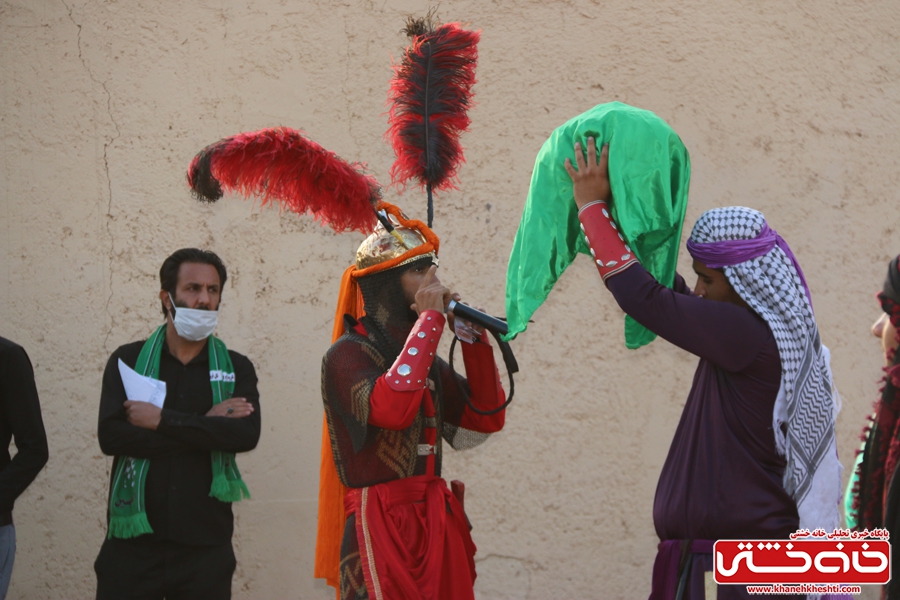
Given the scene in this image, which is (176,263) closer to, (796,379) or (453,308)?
(453,308)

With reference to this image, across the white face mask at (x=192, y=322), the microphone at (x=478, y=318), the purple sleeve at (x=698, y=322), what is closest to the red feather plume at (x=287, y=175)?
the microphone at (x=478, y=318)

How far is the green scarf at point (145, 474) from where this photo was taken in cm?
378

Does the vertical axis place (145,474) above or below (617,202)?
below

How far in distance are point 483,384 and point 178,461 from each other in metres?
1.46

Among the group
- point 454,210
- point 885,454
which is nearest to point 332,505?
point 885,454

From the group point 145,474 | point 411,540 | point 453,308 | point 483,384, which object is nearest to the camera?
point 411,540

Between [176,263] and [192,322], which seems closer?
[192,322]

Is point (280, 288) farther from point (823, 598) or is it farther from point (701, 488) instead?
point (823, 598)

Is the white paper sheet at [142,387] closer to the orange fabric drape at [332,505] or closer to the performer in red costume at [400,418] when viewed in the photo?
the orange fabric drape at [332,505]

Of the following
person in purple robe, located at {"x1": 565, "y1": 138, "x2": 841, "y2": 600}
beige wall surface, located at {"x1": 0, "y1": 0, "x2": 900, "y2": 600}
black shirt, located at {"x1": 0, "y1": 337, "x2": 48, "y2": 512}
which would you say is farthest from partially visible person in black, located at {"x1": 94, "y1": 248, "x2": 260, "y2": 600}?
person in purple robe, located at {"x1": 565, "y1": 138, "x2": 841, "y2": 600}

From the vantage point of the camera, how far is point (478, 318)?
3225 mm

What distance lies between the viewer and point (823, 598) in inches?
106

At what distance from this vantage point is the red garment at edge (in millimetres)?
3029

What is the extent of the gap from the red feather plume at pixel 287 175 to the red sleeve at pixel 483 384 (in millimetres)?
→ 647
